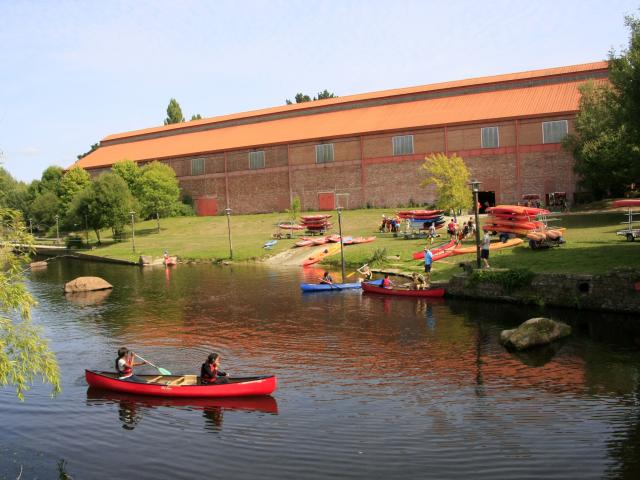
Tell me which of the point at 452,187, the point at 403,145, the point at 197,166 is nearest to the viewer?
the point at 452,187

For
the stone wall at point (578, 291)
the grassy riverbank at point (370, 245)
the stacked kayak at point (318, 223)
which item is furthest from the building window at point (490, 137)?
the stone wall at point (578, 291)

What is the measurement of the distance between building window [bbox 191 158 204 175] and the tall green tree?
1584cm

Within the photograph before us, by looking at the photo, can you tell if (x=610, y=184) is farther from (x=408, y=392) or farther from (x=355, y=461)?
(x=355, y=461)

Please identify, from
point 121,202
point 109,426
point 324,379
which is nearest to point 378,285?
point 324,379

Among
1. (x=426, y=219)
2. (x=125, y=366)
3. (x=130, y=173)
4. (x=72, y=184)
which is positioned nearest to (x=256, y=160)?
(x=130, y=173)

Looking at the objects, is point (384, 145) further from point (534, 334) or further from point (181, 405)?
point (181, 405)

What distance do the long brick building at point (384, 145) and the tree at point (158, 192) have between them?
4311 millimetres

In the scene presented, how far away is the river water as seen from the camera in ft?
40.6

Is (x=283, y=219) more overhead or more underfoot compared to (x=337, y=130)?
more underfoot

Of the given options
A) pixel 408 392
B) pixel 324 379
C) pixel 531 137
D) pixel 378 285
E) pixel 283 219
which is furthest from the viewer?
pixel 283 219

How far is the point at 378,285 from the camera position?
105 ft

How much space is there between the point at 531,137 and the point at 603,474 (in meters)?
52.0

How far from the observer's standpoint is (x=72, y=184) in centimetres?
8681

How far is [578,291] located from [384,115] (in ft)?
158
